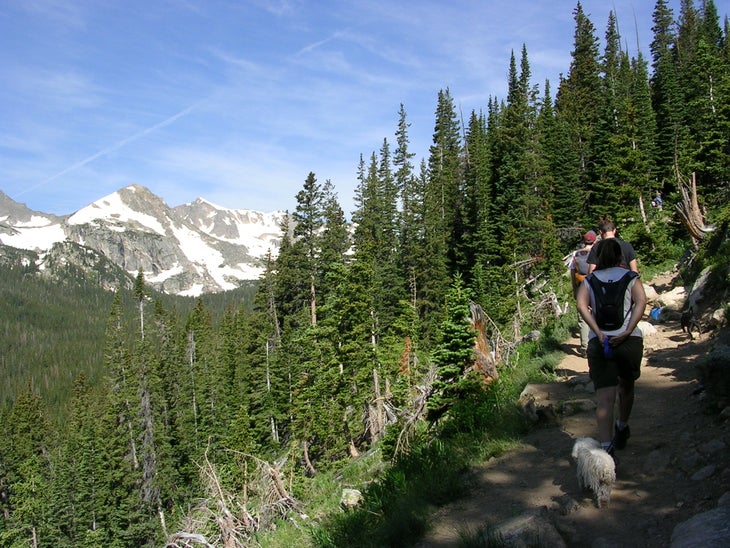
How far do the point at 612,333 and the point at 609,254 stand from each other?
833mm

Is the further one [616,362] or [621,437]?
[621,437]

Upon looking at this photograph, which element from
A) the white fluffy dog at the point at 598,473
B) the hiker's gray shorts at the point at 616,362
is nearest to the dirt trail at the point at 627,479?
the white fluffy dog at the point at 598,473

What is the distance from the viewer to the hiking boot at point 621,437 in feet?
17.1

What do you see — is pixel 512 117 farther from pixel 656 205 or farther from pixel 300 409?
pixel 300 409

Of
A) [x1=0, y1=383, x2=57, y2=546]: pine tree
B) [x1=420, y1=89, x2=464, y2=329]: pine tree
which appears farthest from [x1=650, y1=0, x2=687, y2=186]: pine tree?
[x1=0, y1=383, x2=57, y2=546]: pine tree

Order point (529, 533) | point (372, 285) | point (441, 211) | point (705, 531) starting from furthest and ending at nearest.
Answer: point (441, 211), point (372, 285), point (529, 533), point (705, 531)

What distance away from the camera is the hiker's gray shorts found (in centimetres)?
488

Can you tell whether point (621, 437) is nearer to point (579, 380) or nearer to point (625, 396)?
point (625, 396)

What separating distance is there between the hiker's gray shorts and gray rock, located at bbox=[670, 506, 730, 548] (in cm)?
153

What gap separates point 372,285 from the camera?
32.6 m

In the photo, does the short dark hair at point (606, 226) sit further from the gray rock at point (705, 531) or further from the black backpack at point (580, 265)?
the gray rock at point (705, 531)

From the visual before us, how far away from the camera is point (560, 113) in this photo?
54531 mm

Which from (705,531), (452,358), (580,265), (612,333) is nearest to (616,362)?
(612,333)

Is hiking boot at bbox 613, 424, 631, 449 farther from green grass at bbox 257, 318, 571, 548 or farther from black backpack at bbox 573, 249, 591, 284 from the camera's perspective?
black backpack at bbox 573, 249, 591, 284
